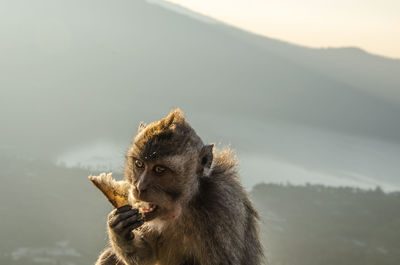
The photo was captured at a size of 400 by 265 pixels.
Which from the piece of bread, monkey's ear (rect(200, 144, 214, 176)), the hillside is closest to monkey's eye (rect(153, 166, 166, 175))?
monkey's ear (rect(200, 144, 214, 176))

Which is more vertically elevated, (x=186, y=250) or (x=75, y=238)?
(x=186, y=250)

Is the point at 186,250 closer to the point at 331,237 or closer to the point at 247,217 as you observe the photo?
the point at 247,217

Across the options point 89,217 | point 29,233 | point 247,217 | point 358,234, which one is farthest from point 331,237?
point 247,217

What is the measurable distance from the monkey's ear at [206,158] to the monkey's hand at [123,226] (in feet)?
3.25

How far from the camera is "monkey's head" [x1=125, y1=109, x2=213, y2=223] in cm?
507

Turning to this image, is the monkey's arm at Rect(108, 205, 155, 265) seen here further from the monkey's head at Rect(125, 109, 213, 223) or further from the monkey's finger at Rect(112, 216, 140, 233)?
Result: the monkey's head at Rect(125, 109, 213, 223)

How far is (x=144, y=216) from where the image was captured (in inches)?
203

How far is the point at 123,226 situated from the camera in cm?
507

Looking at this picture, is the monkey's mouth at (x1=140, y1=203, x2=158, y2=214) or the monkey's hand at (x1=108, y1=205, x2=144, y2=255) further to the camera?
the monkey's mouth at (x1=140, y1=203, x2=158, y2=214)

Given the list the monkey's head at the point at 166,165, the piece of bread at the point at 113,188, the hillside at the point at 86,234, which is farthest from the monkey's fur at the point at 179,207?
the hillside at the point at 86,234

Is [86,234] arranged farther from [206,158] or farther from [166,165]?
[166,165]

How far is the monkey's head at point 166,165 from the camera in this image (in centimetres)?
507

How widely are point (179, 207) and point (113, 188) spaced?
0.88m

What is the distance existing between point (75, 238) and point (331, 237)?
3919 inches
